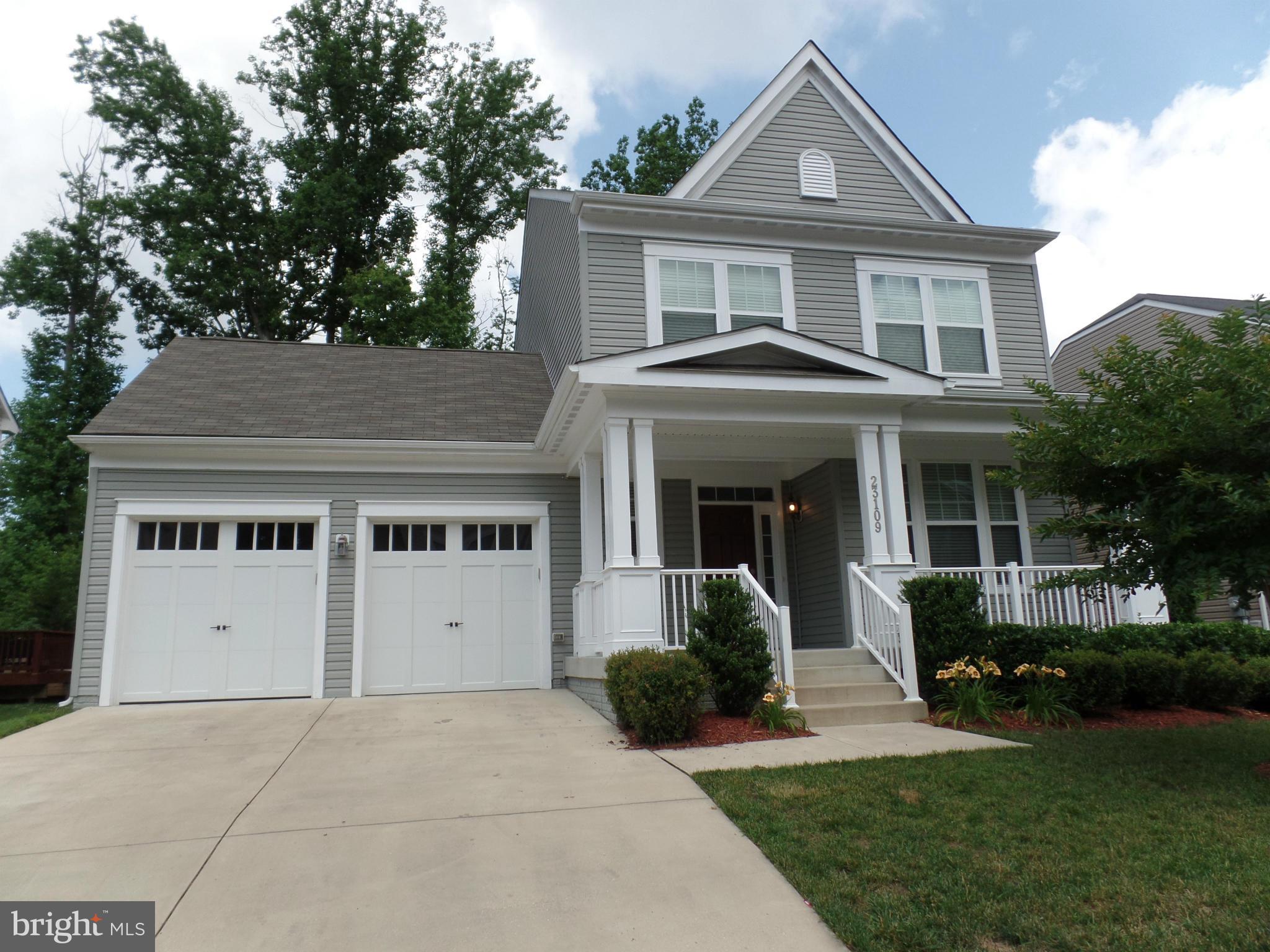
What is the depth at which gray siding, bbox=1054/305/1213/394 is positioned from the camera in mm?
18172

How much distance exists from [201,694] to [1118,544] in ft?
32.1

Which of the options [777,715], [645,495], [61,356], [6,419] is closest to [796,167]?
[645,495]

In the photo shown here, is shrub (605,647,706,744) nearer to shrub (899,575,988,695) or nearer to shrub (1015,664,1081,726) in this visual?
shrub (899,575,988,695)

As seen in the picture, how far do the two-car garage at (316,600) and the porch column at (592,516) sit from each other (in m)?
0.89

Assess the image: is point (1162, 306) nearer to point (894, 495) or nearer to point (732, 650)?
point (894, 495)

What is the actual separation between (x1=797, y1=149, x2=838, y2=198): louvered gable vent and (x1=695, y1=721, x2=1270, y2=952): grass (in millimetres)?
8447

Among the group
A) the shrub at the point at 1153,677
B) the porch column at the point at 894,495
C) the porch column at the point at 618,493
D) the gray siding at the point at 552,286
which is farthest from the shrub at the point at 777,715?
the gray siding at the point at 552,286

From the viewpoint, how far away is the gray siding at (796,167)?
39.5 ft

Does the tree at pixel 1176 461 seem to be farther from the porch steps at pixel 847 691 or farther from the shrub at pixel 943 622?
the porch steps at pixel 847 691

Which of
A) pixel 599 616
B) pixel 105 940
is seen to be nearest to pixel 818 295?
pixel 599 616

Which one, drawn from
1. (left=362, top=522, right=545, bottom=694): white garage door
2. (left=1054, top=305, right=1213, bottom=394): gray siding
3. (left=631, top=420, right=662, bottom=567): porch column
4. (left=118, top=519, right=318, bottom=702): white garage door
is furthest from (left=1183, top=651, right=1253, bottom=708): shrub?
(left=1054, top=305, right=1213, bottom=394): gray siding

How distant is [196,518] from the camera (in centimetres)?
1059

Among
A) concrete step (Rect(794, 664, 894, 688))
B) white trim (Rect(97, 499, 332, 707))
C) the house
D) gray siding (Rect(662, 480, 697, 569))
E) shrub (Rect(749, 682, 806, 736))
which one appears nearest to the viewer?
shrub (Rect(749, 682, 806, 736))

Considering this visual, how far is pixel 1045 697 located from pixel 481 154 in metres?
22.8
